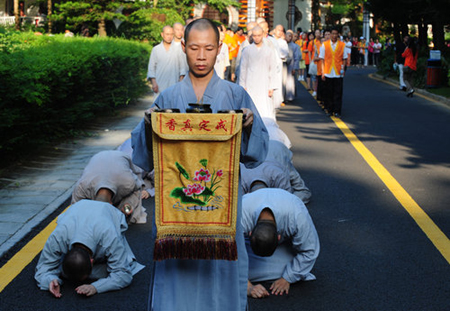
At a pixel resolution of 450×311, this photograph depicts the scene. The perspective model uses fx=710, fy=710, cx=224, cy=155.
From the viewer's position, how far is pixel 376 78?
31.4 metres

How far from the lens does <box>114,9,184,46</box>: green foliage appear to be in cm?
3100

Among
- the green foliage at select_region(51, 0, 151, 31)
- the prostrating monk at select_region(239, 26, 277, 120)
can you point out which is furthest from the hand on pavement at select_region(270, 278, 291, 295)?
the green foliage at select_region(51, 0, 151, 31)

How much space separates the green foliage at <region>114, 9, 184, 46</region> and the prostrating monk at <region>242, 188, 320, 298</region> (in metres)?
26.5

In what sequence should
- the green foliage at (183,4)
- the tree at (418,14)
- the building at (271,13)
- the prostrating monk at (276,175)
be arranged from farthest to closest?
the building at (271,13), the green foliage at (183,4), the tree at (418,14), the prostrating monk at (276,175)

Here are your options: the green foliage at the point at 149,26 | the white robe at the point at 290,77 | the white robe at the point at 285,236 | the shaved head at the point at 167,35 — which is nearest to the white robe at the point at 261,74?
the shaved head at the point at 167,35

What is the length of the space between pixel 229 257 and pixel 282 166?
3.87 m

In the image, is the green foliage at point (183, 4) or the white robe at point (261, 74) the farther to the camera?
the green foliage at point (183, 4)

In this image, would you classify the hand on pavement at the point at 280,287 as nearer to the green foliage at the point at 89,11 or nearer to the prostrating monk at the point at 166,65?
the prostrating monk at the point at 166,65

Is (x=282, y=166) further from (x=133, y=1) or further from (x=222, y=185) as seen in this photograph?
(x=133, y=1)

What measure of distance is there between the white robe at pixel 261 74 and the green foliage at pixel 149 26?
18.8 meters

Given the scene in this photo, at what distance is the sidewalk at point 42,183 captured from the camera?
6498 millimetres

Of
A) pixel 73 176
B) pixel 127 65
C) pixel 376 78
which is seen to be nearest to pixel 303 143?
pixel 73 176

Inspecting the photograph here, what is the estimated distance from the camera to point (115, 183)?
6.27 metres

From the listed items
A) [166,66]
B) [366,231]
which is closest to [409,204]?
[366,231]
